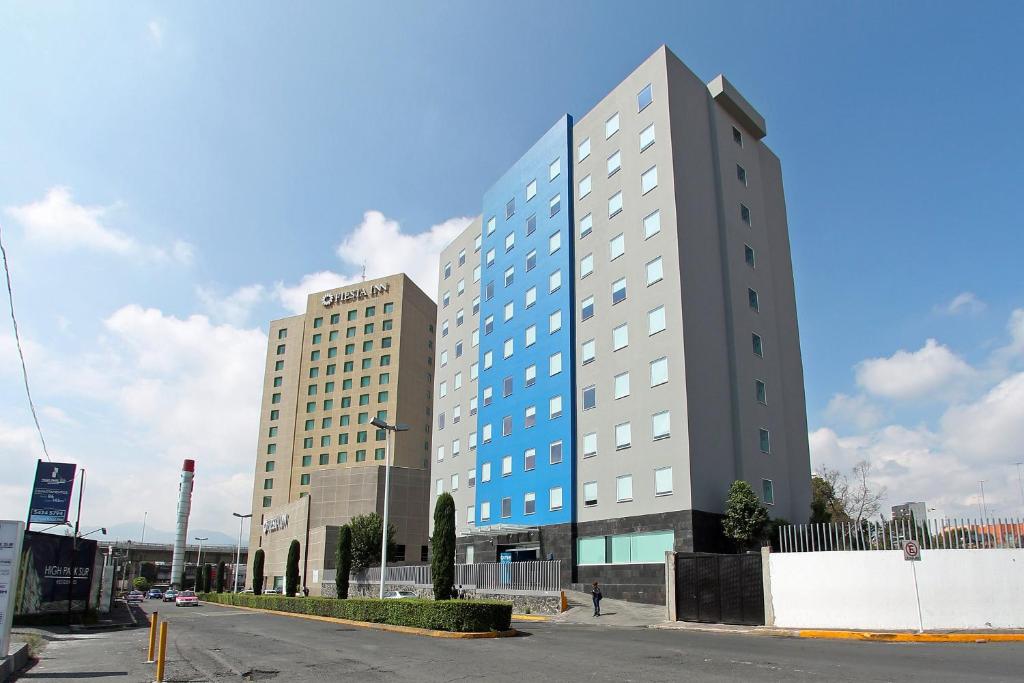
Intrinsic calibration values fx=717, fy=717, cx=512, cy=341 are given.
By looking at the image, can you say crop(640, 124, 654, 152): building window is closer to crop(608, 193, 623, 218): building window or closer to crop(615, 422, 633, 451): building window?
crop(608, 193, 623, 218): building window

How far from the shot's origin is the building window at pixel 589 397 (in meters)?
41.4

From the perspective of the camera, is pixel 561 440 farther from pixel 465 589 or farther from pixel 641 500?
pixel 465 589

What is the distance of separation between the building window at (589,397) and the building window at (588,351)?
1.65 metres

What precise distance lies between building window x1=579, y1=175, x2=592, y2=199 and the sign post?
1438 inches

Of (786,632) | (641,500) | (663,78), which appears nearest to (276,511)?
(641,500)

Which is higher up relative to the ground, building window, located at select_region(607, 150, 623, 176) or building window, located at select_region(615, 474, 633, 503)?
building window, located at select_region(607, 150, 623, 176)

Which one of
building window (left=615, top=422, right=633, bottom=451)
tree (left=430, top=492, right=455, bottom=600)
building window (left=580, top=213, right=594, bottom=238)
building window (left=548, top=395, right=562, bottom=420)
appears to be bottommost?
tree (left=430, top=492, right=455, bottom=600)

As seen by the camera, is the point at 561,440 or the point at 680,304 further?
the point at 561,440

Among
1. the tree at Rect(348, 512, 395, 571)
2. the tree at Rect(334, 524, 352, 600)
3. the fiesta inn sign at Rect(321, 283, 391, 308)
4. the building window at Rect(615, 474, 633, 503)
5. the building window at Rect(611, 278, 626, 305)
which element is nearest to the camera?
the building window at Rect(615, 474, 633, 503)

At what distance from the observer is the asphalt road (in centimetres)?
1341

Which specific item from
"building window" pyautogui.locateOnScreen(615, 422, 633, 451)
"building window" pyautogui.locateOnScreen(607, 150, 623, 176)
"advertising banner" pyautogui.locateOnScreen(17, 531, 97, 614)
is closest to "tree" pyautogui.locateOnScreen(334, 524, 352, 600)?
"advertising banner" pyautogui.locateOnScreen(17, 531, 97, 614)

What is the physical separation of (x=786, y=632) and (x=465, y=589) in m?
23.4

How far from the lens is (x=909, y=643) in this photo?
19875 mm

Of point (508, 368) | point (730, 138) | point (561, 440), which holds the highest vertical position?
point (730, 138)
